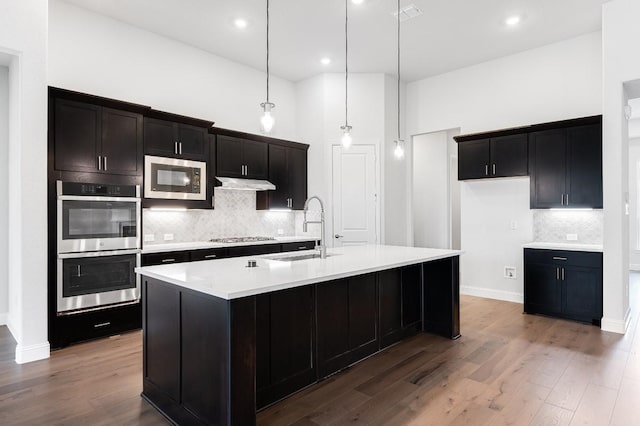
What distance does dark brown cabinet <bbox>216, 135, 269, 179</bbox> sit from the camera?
521 centimetres

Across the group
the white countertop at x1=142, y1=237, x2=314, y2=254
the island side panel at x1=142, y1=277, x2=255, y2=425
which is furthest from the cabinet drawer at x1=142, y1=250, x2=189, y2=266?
the island side panel at x1=142, y1=277, x2=255, y2=425

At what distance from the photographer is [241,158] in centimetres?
546

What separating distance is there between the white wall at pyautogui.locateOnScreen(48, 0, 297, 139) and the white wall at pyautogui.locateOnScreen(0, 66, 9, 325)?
739 millimetres

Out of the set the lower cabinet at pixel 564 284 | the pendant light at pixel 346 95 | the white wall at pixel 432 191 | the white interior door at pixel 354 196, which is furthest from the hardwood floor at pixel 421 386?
the white wall at pixel 432 191

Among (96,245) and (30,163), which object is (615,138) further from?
(30,163)

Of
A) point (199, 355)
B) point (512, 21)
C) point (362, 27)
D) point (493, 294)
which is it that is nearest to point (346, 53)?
point (362, 27)

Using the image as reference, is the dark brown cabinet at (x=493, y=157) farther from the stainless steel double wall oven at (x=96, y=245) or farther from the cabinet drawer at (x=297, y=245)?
the stainless steel double wall oven at (x=96, y=245)

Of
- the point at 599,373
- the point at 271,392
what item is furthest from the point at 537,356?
the point at 271,392

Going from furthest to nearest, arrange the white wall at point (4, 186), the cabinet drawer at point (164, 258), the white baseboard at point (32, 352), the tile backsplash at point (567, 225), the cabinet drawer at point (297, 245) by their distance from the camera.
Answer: the cabinet drawer at point (297, 245)
the tile backsplash at point (567, 225)
the white wall at point (4, 186)
the cabinet drawer at point (164, 258)
the white baseboard at point (32, 352)

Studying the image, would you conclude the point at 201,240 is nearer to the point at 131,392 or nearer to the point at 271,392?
the point at 131,392

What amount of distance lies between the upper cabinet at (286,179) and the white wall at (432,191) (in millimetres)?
2518

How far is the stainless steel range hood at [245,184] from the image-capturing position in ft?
16.7

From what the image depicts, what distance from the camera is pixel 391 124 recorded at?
622cm

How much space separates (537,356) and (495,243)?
2.47 metres
